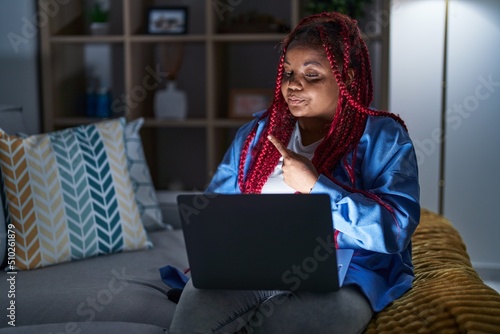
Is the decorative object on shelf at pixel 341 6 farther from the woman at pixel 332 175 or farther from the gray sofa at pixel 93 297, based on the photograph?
the gray sofa at pixel 93 297

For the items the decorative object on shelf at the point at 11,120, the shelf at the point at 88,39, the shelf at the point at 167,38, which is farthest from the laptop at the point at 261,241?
the shelf at the point at 88,39

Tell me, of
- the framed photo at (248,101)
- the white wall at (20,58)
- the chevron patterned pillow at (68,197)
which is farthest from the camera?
the framed photo at (248,101)

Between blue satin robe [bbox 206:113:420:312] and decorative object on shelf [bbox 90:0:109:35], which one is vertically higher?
decorative object on shelf [bbox 90:0:109:35]

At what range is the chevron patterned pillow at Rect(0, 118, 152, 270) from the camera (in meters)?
1.97

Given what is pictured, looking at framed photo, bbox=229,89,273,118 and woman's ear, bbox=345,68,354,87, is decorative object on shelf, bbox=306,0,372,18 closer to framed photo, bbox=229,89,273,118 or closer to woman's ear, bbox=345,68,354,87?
framed photo, bbox=229,89,273,118

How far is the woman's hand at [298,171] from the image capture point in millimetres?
1512

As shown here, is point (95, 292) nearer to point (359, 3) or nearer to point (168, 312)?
point (168, 312)

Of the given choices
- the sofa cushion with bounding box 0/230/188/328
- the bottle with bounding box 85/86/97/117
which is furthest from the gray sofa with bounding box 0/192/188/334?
the bottle with bounding box 85/86/97/117

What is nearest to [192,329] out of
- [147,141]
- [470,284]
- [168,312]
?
[168,312]

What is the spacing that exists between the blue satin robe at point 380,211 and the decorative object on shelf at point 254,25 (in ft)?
5.09

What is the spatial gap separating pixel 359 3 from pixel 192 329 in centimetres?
206

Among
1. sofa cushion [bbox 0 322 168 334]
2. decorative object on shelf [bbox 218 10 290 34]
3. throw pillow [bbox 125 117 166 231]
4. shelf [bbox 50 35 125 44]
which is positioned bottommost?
sofa cushion [bbox 0 322 168 334]

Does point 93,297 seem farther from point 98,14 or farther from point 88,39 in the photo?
point 98,14

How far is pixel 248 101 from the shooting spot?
10.6ft
